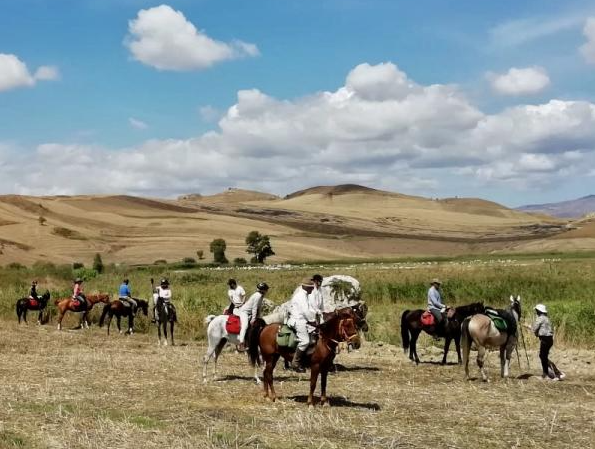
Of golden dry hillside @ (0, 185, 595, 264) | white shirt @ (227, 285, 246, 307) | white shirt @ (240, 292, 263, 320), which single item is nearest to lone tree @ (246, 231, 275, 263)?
golden dry hillside @ (0, 185, 595, 264)

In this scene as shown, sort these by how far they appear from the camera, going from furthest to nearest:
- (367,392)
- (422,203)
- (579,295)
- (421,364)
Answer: (422,203)
(579,295)
(421,364)
(367,392)

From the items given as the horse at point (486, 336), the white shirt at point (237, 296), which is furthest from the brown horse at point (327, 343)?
the horse at point (486, 336)

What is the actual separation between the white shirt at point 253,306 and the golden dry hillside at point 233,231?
223 feet

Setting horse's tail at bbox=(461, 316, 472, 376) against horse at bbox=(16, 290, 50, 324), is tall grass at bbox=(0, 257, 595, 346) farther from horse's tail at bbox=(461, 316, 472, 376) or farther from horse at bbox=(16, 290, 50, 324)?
horse's tail at bbox=(461, 316, 472, 376)

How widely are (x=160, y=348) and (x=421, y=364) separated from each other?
8947mm

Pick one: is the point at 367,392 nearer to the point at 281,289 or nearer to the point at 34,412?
the point at 34,412

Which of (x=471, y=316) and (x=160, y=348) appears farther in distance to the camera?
(x=160, y=348)

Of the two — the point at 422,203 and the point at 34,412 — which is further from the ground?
the point at 422,203

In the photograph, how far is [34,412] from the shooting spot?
1318cm

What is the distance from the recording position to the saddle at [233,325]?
17.6 meters

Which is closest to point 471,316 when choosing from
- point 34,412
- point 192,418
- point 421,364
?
point 421,364

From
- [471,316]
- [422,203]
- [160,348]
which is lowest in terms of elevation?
[160,348]

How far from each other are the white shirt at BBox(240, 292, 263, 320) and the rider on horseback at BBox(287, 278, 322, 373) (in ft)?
7.66

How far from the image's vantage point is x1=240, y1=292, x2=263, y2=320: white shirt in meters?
17.0
